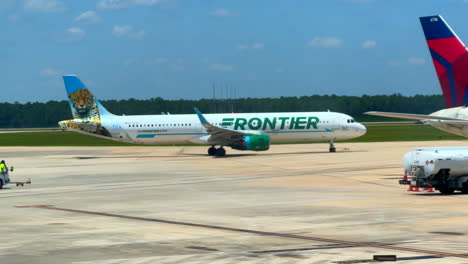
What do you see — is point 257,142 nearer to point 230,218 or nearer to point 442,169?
point 442,169

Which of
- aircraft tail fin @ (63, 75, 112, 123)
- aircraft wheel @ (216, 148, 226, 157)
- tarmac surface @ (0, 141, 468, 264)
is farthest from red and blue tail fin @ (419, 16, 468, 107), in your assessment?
aircraft tail fin @ (63, 75, 112, 123)

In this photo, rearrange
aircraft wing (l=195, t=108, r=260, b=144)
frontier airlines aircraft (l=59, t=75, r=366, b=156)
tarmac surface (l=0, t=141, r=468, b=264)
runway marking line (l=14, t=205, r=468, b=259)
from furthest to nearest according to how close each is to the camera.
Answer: frontier airlines aircraft (l=59, t=75, r=366, b=156) → aircraft wing (l=195, t=108, r=260, b=144) → tarmac surface (l=0, t=141, r=468, b=264) → runway marking line (l=14, t=205, r=468, b=259)

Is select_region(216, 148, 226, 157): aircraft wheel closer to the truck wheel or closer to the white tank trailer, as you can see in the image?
the white tank trailer

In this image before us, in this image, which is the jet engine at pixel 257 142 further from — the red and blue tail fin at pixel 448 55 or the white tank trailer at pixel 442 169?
the white tank trailer at pixel 442 169

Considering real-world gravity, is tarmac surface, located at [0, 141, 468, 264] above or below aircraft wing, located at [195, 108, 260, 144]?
below

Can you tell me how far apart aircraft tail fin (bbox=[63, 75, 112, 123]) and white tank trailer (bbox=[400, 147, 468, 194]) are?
4570 cm

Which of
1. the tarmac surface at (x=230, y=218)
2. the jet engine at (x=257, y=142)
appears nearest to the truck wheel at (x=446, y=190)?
the tarmac surface at (x=230, y=218)

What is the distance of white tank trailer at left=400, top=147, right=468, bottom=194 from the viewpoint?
34.0 m

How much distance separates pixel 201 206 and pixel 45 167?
33.1 metres

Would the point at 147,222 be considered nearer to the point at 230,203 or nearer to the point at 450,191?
the point at 230,203

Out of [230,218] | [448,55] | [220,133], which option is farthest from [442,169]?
[220,133]

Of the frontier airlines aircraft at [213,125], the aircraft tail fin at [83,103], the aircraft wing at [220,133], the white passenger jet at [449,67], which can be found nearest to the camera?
the white passenger jet at [449,67]

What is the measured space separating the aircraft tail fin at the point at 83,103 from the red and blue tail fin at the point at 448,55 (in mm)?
42364

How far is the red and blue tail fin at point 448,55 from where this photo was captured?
39438mm
